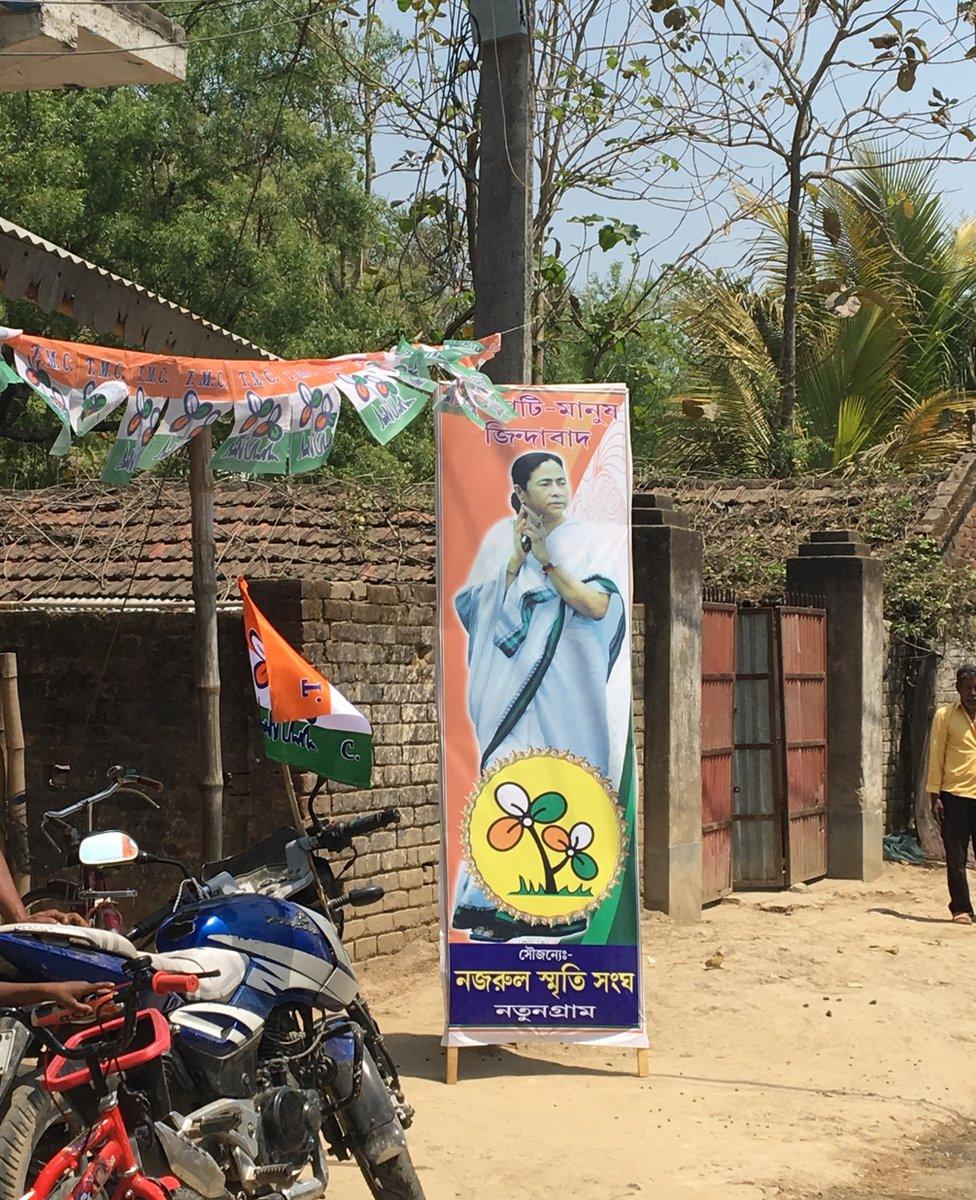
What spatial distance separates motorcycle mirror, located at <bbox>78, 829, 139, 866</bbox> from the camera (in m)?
4.30

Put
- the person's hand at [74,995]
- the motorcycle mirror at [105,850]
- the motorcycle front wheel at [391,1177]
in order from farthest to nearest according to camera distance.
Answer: the motorcycle front wheel at [391,1177], the motorcycle mirror at [105,850], the person's hand at [74,995]

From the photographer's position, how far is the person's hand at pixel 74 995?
366cm

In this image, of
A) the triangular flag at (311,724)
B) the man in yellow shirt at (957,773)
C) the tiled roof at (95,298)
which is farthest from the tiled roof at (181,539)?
the man in yellow shirt at (957,773)

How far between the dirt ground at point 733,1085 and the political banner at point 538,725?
0.41 meters

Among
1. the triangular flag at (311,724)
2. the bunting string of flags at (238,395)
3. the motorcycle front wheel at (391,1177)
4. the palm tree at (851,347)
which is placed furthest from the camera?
the palm tree at (851,347)

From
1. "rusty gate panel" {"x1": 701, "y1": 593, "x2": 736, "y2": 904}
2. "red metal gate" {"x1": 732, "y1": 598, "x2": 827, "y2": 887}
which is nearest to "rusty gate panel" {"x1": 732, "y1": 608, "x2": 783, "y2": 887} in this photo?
"red metal gate" {"x1": 732, "y1": 598, "x2": 827, "y2": 887}

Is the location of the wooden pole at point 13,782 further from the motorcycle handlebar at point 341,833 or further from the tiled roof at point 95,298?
the motorcycle handlebar at point 341,833

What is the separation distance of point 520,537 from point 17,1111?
3.60 m

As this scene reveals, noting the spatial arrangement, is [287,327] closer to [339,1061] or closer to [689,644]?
[689,644]

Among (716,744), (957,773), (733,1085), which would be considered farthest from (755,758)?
(733,1085)

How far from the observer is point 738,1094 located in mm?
6746

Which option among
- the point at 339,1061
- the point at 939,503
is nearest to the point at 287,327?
the point at 939,503

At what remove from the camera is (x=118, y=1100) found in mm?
3689

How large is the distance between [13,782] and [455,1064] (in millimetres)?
2218
